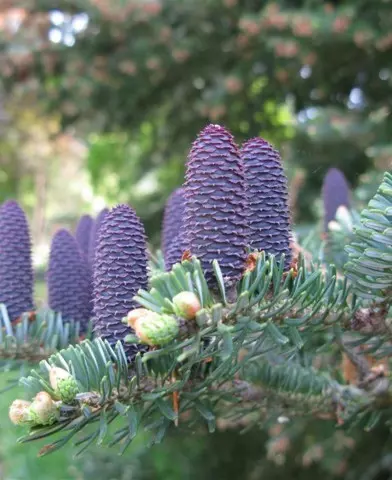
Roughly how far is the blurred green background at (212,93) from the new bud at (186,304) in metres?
1.04

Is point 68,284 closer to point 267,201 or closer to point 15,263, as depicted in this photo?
point 15,263

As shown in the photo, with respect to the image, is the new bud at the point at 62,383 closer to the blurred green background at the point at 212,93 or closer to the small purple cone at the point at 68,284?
the small purple cone at the point at 68,284

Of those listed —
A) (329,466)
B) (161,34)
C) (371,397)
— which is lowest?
(329,466)

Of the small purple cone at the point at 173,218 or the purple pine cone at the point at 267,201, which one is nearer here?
the purple pine cone at the point at 267,201

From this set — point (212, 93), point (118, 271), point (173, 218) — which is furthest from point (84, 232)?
point (212, 93)

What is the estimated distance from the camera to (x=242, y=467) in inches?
52.7

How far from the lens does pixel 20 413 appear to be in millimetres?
307

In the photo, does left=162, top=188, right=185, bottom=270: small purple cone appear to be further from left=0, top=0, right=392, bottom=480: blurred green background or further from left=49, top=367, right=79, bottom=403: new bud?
left=0, top=0, right=392, bottom=480: blurred green background

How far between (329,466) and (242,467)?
7.7 inches

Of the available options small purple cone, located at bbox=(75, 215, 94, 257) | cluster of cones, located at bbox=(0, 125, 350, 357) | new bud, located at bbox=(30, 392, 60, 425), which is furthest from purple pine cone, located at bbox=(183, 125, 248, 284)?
small purple cone, located at bbox=(75, 215, 94, 257)

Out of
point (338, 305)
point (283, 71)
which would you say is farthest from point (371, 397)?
point (283, 71)

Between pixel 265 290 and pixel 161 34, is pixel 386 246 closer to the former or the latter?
pixel 265 290

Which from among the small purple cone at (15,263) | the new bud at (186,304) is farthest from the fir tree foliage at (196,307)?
the small purple cone at (15,263)

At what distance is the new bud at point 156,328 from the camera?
0.27 meters
